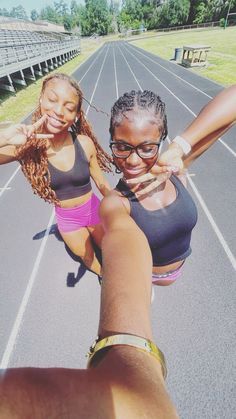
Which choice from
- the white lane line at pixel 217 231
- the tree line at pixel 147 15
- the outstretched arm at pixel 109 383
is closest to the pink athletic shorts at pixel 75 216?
the outstretched arm at pixel 109 383

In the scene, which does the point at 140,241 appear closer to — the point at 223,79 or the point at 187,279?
the point at 187,279

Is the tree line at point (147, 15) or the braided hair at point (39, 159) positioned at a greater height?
the tree line at point (147, 15)

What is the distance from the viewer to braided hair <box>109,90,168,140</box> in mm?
1497

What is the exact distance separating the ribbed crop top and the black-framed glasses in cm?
109

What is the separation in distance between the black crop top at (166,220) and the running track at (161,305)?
157cm

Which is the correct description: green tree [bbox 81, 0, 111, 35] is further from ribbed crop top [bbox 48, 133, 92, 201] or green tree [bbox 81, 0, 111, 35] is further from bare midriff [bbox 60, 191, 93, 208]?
bare midriff [bbox 60, 191, 93, 208]

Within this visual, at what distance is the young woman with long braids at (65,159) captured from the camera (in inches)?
Result: 91.2

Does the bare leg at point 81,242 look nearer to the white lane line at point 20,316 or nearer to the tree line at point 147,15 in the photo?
the white lane line at point 20,316

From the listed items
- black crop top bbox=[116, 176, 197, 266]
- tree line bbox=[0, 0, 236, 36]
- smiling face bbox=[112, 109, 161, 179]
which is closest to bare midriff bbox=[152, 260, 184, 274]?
black crop top bbox=[116, 176, 197, 266]

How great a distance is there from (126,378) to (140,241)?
2.56 feet

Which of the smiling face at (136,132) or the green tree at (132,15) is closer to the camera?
the smiling face at (136,132)

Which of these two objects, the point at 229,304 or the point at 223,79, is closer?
the point at 229,304

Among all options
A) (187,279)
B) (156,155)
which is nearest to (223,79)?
(187,279)

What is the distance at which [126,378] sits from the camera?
636 mm
